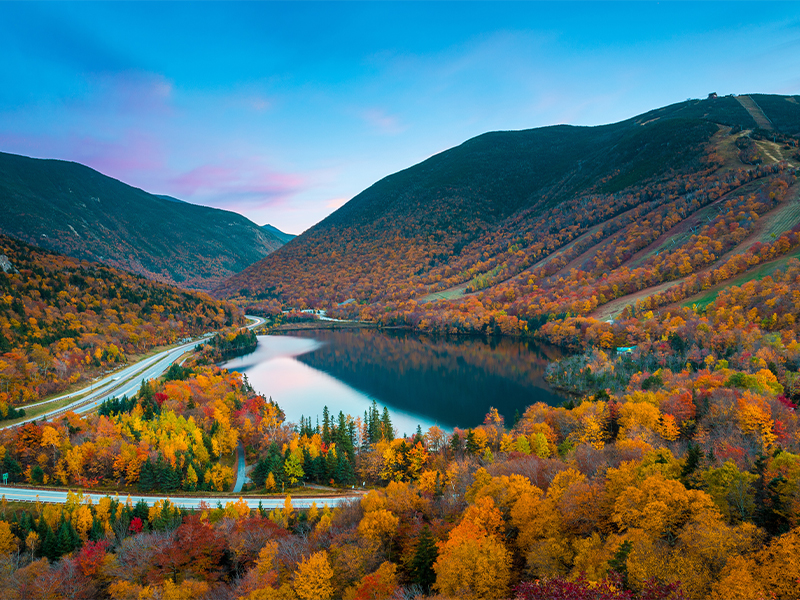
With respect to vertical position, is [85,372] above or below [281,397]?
above

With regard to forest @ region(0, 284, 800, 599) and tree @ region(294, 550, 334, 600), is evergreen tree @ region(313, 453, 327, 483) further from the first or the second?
tree @ region(294, 550, 334, 600)

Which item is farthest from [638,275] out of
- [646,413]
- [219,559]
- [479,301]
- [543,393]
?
[219,559]

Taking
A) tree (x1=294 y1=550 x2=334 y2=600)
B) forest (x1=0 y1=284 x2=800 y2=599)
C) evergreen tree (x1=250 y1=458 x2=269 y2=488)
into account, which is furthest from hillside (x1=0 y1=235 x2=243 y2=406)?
tree (x1=294 y1=550 x2=334 y2=600)

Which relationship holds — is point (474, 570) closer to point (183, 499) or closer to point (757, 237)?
point (183, 499)

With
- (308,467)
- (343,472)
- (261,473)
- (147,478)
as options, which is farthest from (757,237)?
(147,478)

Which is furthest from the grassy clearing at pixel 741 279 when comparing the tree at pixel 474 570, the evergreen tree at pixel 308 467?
the tree at pixel 474 570

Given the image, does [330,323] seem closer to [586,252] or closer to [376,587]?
[586,252]
